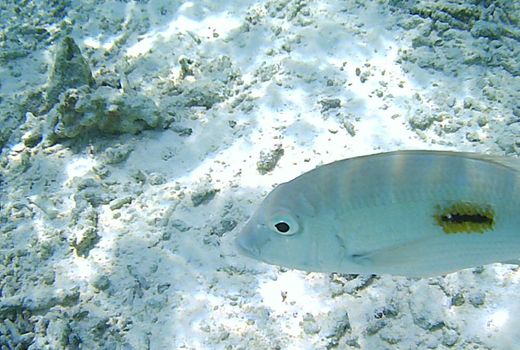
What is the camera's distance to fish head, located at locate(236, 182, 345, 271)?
69.6 inches

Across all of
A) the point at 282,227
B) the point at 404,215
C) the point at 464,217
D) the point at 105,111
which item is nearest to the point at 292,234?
the point at 282,227

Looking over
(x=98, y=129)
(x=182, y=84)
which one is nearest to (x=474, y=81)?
(x=182, y=84)

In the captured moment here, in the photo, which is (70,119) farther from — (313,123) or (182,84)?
(313,123)

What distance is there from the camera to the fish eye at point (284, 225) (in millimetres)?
1768

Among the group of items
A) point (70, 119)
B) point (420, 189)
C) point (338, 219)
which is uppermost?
point (420, 189)

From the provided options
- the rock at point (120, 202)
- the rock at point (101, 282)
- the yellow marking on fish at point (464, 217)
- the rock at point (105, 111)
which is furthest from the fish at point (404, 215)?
the rock at point (105, 111)

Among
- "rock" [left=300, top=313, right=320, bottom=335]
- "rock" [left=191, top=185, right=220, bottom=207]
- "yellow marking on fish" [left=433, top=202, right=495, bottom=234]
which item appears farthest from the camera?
"rock" [left=191, top=185, right=220, bottom=207]

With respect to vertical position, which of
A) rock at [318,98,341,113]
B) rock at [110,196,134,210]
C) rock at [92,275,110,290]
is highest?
rock at [318,98,341,113]

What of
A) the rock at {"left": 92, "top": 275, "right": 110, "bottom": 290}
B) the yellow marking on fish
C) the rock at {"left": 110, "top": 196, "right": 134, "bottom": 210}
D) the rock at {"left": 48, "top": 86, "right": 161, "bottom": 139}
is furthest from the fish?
the rock at {"left": 48, "top": 86, "right": 161, "bottom": 139}

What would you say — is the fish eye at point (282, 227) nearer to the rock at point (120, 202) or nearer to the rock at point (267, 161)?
the rock at point (267, 161)

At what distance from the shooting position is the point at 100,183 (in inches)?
165

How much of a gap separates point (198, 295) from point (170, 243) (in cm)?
53

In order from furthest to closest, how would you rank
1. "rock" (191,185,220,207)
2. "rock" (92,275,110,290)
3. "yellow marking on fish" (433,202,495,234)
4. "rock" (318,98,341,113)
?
1. "rock" (318,98,341,113)
2. "rock" (191,185,220,207)
3. "rock" (92,275,110,290)
4. "yellow marking on fish" (433,202,495,234)

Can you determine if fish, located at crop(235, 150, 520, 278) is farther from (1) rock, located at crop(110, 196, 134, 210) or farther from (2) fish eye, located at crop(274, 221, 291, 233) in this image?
(1) rock, located at crop(110, 196, 134, 210)
